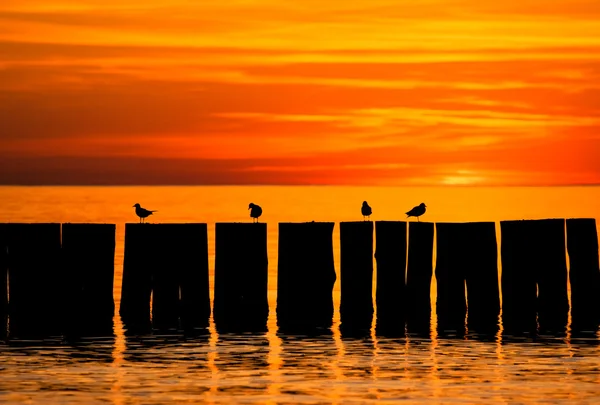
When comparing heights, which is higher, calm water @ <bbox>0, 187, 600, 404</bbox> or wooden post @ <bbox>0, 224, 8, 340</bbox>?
wooden post @ <bbox>0, 224, 8, 340</bbox>

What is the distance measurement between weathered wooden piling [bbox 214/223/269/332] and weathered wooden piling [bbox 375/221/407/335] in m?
2.23

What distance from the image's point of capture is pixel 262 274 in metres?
24.0

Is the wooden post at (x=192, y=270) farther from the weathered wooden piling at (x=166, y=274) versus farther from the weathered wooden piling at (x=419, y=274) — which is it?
the weathered wooden piling at (x=419, y=274)

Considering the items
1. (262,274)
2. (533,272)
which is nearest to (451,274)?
(533,272)

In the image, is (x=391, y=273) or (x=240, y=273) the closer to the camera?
(x=240, y=273)

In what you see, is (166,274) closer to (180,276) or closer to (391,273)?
(180,276)

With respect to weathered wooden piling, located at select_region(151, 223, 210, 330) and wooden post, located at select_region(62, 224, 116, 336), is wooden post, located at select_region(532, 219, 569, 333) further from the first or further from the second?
wooden post, located at select_region(62, 224, 116, 336)

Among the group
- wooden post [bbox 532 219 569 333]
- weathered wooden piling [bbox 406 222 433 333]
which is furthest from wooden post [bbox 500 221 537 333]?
weathered wooden piling [bbox 406 222 433 333]

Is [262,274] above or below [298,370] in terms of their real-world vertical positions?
above

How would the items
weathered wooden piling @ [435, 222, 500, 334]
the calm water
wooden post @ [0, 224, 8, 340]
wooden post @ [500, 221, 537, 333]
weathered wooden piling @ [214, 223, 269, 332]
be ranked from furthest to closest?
wooden post @ [500, 221, 537, 333] < weathered wooden piling @ [435, 222, 500, 334] < weathered wooden piling @ [214, 223, 269, 332] < wooden post @ [0, 224, 8, 340] < the calm water

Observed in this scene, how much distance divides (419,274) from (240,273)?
11.4 feet

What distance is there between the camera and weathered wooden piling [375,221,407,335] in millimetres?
23906

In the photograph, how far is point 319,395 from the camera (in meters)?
17.6

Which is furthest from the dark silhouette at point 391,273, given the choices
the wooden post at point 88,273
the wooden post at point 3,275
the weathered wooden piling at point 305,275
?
the wooden post at point 3,275
